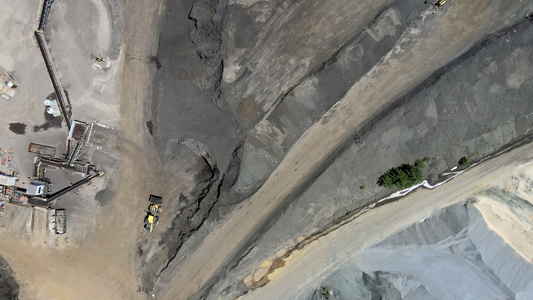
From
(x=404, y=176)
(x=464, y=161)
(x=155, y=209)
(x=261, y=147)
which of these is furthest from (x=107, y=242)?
(x=464, y=161)

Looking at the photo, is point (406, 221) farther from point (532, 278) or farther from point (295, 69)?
point (295, 69)

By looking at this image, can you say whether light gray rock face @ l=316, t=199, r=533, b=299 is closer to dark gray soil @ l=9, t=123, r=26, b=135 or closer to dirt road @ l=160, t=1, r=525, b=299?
dirt road @ l=160, t=1, r=525, b=299

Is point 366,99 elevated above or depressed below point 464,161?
above

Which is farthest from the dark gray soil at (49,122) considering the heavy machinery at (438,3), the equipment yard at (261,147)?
the heavy machinery at (438,3)

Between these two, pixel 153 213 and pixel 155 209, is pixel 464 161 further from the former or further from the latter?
pixel 153 213

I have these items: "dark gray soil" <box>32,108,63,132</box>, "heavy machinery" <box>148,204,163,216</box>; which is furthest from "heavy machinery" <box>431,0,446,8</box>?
"dark gray soil" <box>32,108,63,132</box>

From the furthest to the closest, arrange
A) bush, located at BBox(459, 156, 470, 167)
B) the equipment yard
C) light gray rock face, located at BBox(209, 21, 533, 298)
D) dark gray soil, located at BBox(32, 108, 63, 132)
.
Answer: dark gray soil, located at BBox(32, 108, 63, 132)
bush, located at BBox(459, 156, 470, 167)
the equipment yard
light gray rock face, located at BBox(209, 21, 533, 298)

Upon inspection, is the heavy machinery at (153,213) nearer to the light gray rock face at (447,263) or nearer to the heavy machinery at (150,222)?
the heavy machinery at (150,222)

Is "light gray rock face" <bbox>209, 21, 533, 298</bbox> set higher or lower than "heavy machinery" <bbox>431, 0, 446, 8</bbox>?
lower
